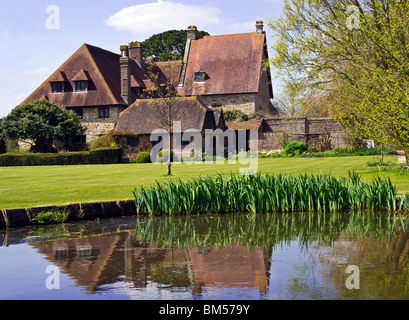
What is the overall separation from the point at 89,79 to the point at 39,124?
760 centimetres

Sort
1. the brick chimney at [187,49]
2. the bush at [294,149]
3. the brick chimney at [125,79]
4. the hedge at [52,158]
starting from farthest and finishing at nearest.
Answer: the brick chimney at [187,49] < the brick chimney at [125,79] < the bush at [294,149] < the hedge at [52,158]

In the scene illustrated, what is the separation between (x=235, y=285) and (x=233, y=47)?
48467 mm

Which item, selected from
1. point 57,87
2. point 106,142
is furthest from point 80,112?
point 106,142

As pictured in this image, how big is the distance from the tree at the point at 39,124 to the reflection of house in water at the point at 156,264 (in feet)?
114

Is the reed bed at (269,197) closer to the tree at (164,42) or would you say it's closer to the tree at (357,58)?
the tree at (357,58)

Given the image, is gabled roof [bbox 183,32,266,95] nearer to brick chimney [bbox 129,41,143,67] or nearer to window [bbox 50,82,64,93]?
brick chimney [bbox 129,41,143,67]

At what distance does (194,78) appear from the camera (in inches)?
2019

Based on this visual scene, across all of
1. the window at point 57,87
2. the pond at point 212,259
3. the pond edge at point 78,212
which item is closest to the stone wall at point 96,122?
the window at point 57,87

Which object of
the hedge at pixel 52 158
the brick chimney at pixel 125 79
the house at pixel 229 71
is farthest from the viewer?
the house at pixel 229 71

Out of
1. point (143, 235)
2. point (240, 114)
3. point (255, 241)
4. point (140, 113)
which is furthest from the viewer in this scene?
point (240, 114)

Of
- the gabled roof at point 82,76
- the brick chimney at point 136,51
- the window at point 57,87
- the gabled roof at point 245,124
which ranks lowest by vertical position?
the gabled roof at point 245,124

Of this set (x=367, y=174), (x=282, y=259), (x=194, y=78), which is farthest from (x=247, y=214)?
(x=194, y=78)

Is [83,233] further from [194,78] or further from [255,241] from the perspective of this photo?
[194,78]

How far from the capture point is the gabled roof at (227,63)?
163 ft
